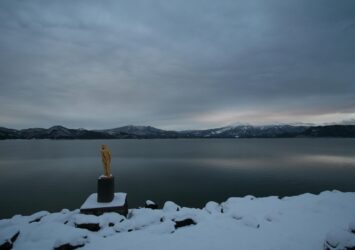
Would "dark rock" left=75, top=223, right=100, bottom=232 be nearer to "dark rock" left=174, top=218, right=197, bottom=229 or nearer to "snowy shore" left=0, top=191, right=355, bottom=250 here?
"snowy shore" left=0, top=191, right=355, bottom=250

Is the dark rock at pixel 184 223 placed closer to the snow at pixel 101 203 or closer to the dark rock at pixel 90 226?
the dark rock at pixel 90 226

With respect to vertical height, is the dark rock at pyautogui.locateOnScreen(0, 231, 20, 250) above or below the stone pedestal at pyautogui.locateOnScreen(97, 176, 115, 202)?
below

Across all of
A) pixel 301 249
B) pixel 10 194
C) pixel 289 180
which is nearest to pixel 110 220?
pixel 301 249

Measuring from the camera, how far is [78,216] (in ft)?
32.5

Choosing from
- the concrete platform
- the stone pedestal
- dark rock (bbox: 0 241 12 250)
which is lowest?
the concrete platform

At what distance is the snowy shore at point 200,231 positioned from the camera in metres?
7.68

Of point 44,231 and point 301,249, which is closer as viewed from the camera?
point 301,249

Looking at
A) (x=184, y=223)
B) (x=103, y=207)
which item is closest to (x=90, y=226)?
(x=103, y=207)

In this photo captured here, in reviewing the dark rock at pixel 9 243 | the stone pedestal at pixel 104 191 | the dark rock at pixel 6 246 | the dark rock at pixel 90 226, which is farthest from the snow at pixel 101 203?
the dark rock at pixel 6 246

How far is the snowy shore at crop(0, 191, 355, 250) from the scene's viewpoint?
302 inches

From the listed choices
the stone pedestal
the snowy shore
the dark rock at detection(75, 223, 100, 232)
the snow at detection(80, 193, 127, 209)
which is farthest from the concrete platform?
the dark rock at detection(75, 223, 100, 232)

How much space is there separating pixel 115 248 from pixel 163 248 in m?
1.65

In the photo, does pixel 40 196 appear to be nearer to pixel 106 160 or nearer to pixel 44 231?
pixel 106 160

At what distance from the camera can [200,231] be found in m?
8.94
